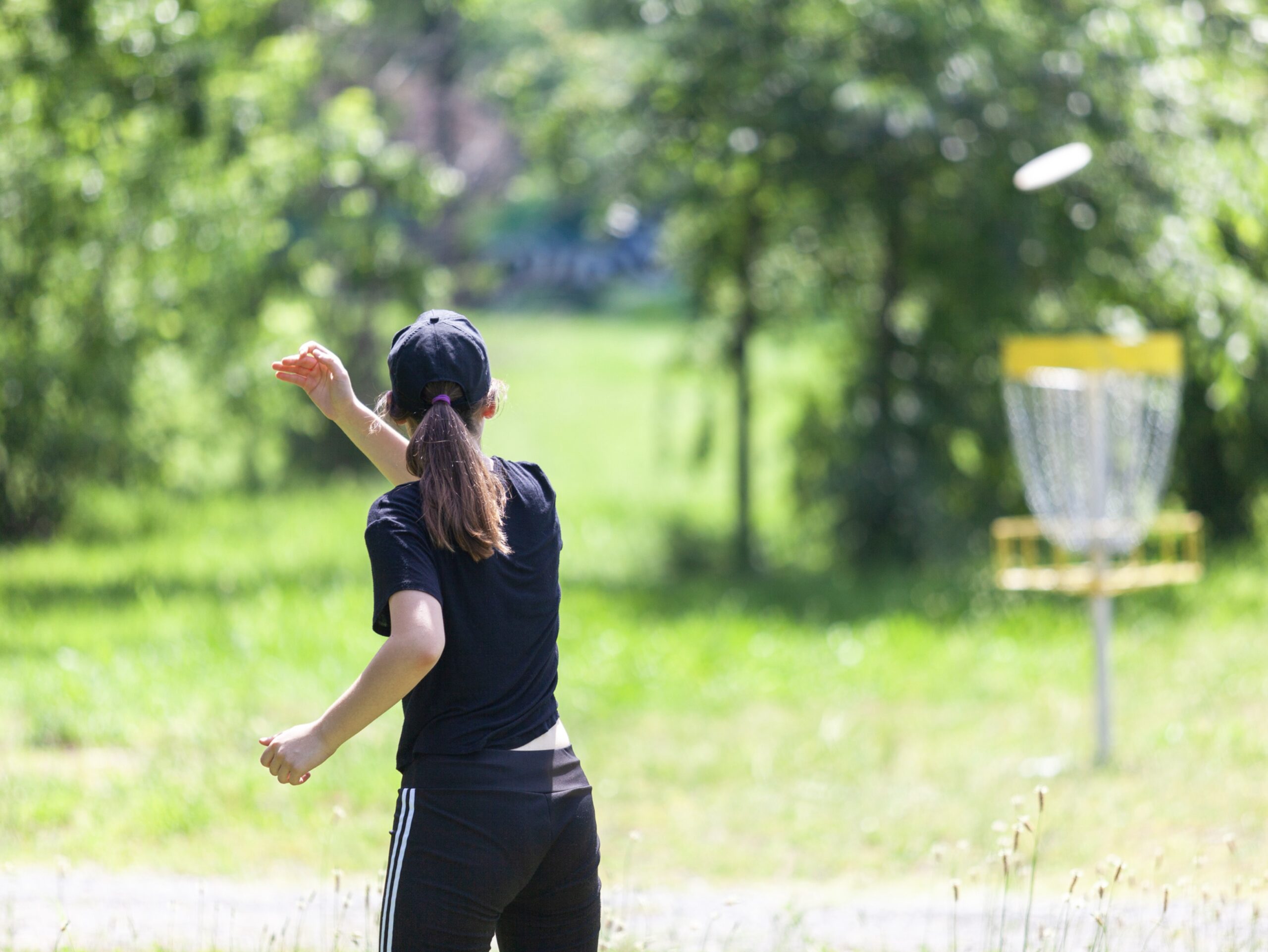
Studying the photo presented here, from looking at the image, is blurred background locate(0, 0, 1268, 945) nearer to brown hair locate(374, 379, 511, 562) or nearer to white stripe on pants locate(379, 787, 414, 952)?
white stripe on pants locate(379, 787, 414, 952)

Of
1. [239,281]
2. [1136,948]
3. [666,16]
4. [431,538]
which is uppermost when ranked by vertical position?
[666,16]

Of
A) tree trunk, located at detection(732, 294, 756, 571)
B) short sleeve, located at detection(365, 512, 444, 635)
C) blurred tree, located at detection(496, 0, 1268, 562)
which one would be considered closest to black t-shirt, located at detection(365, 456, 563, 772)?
short sleeve, located at detection(365, 512, 444, 635)

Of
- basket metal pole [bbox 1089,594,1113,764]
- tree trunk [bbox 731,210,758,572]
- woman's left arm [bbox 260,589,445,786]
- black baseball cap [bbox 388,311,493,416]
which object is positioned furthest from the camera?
tree trunk [bbox 731,210,758,572]

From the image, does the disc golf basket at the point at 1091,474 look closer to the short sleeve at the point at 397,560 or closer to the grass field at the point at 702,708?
the grass field at the point at 702,708

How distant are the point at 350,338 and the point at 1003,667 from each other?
11.0m

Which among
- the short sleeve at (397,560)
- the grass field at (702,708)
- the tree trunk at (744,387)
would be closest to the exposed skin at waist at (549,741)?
the short sleeve at (397,560)

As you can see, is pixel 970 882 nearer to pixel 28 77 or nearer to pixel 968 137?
pixel 968 137

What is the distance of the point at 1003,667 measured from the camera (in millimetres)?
9070

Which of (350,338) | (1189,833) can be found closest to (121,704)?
(1189,833)

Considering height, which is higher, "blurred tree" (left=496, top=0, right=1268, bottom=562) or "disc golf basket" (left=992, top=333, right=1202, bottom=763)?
"blurred tree" (left=496, top=0, right=1268, bottom=562)

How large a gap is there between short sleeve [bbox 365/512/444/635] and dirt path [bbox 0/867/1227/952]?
156 centimetres

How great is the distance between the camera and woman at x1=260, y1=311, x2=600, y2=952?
263 centimetres

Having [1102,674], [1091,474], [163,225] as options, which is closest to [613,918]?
[1102,674]

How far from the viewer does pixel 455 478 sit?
106 inches
